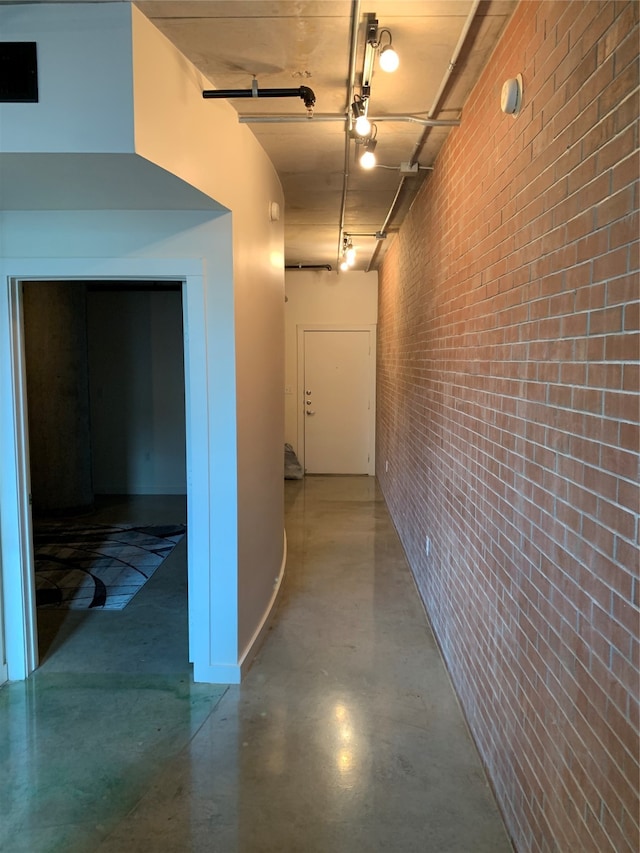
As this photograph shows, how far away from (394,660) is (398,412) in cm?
263

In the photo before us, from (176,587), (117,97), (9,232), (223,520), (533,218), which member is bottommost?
(176,587)

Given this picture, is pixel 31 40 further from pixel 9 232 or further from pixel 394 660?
pixel 394 660

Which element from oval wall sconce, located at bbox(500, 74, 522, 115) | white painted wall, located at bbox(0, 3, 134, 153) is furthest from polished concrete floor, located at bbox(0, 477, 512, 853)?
oval wall sconce, located at bbox(500, 74, 522, 115)

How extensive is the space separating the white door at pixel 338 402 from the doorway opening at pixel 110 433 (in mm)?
1754

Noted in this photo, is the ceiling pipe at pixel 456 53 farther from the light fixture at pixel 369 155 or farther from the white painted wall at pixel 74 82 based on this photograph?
the white painted wall at pixel 74 82

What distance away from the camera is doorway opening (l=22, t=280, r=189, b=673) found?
11.1 ft

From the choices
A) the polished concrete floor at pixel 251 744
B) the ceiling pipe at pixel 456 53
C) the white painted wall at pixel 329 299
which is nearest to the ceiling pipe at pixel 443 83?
the ceiling pipe at pixel 456 53

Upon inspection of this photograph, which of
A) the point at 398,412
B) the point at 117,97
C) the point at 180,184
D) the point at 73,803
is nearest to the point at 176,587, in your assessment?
the point at 73,803

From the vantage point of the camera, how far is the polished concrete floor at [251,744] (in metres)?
1.84

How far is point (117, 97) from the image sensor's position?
176 centimetres

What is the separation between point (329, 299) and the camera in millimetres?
7367

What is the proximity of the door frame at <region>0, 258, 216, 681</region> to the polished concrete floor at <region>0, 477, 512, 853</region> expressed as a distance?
0.28 m

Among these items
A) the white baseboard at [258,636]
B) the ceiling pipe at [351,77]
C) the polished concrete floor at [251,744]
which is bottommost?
the polished concrete floor at [251,744]

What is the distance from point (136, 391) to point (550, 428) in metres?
5.97
